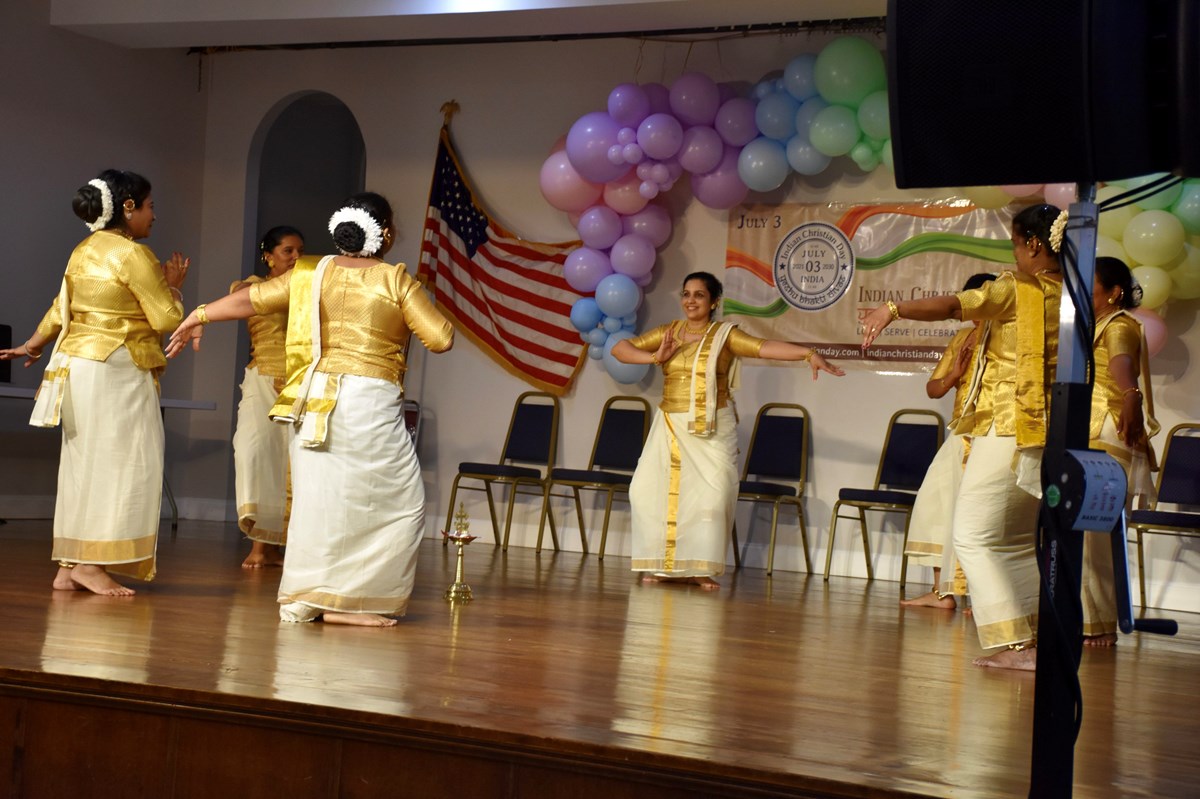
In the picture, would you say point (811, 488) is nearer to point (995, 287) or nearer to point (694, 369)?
point (694, 369)

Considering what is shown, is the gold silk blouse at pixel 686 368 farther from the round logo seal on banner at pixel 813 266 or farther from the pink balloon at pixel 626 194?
the round logo seal on banner at pixel 813 266

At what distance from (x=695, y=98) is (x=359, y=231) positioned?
3.56 meters

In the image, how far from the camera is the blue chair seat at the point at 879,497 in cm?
693

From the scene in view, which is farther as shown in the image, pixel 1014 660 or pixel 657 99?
pixel 657 99

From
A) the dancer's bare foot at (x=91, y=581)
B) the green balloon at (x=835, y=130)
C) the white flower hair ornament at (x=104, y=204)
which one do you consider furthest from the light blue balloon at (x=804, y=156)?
the dancer's bare foot at (x=91, y=581)

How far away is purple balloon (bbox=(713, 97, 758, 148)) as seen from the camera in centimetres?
743

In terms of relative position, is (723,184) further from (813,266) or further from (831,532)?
(831,532)

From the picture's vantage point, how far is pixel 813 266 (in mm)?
7945

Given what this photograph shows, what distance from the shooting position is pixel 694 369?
21.4 ft

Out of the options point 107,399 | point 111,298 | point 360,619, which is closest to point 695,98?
point 111,298

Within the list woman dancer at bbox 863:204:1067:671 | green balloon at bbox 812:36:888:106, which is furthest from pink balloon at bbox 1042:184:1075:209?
woman dancer at bbox 863:204:1067:671

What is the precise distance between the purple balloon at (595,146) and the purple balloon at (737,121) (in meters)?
0.60

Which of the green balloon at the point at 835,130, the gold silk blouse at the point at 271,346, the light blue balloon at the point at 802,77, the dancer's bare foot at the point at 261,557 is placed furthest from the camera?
the light blue balloon at the point at 802,77

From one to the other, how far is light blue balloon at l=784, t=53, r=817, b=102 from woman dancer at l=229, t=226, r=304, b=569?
9.39 feet
